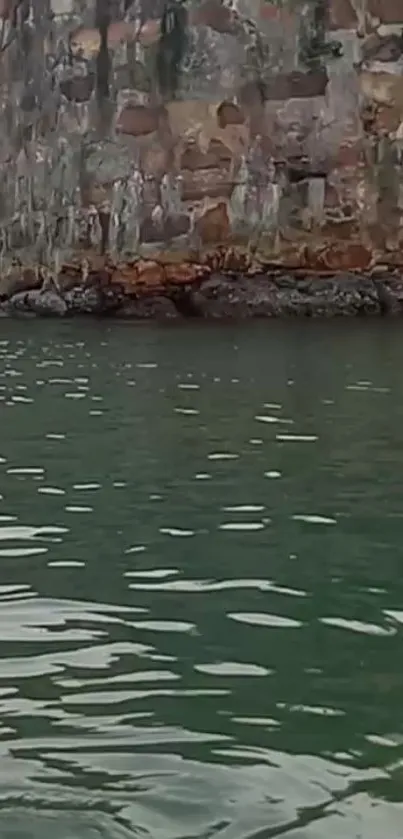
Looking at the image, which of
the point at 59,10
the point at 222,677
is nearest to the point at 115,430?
the point at 222,677

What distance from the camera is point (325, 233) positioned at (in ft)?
200

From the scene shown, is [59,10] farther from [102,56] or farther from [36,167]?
[36,167]

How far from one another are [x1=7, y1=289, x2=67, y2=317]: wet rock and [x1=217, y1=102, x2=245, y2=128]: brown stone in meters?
10.4

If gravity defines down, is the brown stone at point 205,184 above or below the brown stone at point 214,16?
below

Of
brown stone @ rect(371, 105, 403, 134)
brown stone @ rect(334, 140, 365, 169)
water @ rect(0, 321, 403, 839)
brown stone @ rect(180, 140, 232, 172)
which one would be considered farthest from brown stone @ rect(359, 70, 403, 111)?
water @ rect(0, 321, 403, 839)

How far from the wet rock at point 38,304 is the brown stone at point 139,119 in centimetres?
791

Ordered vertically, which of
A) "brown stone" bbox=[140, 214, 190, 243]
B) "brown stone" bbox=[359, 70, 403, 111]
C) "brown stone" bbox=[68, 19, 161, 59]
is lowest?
"brown stone" bbox=[140, 214, 190, 243]

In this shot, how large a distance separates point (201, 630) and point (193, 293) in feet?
171

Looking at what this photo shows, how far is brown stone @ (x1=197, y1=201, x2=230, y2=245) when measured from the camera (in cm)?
6128

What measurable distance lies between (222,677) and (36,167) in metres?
56.3

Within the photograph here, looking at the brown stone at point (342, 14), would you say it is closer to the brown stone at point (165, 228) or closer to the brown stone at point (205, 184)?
the brown stone at point (205, 184)

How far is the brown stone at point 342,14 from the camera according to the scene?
198 ft

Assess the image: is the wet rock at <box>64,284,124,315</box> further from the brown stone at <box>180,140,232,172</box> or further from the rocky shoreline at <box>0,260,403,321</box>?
the brown stone at <box>180,140,232,172</box>

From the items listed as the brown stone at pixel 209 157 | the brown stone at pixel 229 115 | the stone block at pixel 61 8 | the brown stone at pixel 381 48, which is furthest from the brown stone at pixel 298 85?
the stone block at pixel 61 8
